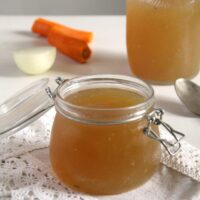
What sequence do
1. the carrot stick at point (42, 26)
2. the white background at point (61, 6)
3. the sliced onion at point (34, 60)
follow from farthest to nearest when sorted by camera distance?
the white background at point (61, 6) → the carrot stick at point (42, 26) → the sliced onion at point (34, 60)

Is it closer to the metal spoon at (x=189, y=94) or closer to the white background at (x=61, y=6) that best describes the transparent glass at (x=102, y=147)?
the metal spoon at (x=189, y=94)

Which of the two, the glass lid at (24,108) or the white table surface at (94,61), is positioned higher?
the glass lid at (24,108)

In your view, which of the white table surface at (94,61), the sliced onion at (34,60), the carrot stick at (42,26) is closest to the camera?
the white table surface at (94,61)

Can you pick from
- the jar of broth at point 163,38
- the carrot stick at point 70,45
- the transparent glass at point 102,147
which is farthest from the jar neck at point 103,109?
the carrot stick at point 70,45

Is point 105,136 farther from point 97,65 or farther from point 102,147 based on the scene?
point 97,65

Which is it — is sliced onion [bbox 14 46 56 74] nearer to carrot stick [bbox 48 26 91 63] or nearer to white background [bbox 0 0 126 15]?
carrot stick [bbox 48 26 91 63]
